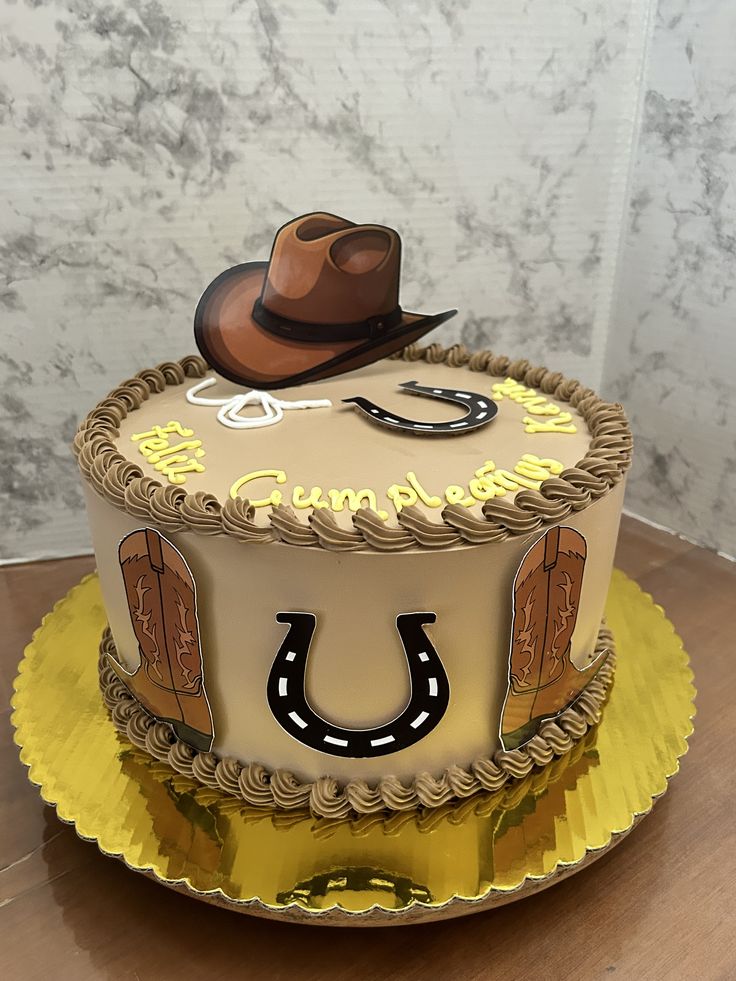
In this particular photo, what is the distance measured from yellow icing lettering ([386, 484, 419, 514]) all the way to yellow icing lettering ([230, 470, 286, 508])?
0.20 metres

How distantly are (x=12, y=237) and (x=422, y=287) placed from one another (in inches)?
48.1

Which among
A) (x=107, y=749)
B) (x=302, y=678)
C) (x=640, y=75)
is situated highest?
(x=640, y=75)

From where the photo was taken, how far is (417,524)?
4.61 feet

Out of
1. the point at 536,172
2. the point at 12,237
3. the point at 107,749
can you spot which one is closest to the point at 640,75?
the point at 536,172

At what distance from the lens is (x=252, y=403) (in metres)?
2.00

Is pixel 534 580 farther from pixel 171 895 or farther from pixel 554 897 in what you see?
pixel 171 895

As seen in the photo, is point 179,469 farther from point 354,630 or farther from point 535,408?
point 535,408

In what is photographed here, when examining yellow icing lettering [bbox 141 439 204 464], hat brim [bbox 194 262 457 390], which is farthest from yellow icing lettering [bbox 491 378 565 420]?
yellow icing lettering [bbox 141 439 204 464]

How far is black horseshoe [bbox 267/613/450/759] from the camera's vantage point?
1457mm

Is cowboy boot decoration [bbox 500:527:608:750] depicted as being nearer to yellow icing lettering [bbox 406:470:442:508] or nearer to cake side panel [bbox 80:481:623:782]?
cake side panel [bbox 80:481:623:782]

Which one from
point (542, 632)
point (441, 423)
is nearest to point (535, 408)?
point (441, 423)

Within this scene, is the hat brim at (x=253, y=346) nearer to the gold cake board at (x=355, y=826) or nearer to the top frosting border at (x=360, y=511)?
the top frosting border at (x=360, y=511)

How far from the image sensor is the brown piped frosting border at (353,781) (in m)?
1.54

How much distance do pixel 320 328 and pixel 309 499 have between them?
1.98 ft
